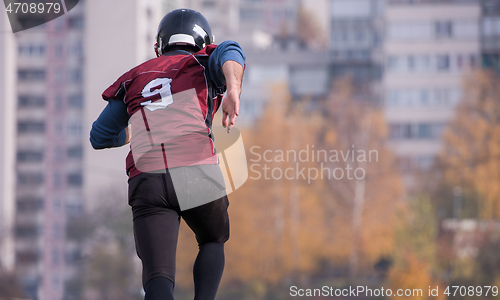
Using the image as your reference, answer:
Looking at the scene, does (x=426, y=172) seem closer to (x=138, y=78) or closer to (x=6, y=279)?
(x=6, y=279)

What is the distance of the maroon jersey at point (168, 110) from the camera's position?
148 centimetres

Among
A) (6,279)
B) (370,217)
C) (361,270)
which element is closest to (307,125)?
(370,217)

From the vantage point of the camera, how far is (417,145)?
93.7ft

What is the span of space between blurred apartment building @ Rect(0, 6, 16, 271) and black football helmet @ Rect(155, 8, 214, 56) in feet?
94.1

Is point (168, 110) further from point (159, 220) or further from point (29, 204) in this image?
point (29, 204)

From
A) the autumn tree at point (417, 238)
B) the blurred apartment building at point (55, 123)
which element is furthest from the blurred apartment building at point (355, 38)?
the autumn tree at point (417, 238)

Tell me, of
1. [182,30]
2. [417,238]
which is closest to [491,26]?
[417,238]

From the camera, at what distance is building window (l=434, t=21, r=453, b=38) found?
2922cm

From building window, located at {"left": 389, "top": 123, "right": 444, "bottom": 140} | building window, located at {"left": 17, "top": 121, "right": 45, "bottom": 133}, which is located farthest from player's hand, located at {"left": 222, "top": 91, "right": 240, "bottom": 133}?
building window, located at {"left": 17, "top": 121, "right": 45, "bottom": 133}

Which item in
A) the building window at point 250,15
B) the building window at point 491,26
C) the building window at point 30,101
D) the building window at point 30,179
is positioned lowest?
the building window at point 30,179

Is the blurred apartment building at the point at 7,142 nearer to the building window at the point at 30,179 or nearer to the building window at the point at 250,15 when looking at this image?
the building window at the point at 30,179

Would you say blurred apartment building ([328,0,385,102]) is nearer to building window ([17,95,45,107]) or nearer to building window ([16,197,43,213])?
building window ([17,95,45,107])

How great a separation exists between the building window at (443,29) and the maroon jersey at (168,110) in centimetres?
2995

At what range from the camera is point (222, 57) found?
1.44 metres
